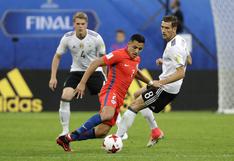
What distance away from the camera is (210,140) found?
1377cm

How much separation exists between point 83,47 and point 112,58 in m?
2.14

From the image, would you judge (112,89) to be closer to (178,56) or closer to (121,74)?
(121,74)

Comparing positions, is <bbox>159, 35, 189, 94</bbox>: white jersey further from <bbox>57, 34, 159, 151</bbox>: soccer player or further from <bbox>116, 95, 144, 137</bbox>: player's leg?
A: <bbox>57, 34, 159, 151</bbox>: soccer player

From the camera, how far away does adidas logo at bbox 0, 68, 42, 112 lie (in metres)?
21.7

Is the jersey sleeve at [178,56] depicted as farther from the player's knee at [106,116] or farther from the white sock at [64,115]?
the white sock at [64,115]

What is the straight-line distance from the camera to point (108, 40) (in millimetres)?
22672

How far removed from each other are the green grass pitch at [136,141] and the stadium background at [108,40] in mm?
1492

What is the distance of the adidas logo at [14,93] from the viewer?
2172 cm

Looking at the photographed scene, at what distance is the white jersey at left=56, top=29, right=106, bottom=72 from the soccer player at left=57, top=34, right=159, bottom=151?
1765mm

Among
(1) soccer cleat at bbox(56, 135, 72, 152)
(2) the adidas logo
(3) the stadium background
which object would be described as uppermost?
(1) soccer cleat at bbox(56, 135, 72, 152)

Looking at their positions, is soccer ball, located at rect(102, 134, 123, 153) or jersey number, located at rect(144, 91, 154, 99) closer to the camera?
soccer ball, located at rect(102, 134, 123, 153)

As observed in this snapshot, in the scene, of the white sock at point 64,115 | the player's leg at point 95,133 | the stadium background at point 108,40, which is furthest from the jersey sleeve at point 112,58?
the stadium background at point 108,40

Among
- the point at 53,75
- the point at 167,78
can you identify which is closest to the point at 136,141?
the point at 53,75

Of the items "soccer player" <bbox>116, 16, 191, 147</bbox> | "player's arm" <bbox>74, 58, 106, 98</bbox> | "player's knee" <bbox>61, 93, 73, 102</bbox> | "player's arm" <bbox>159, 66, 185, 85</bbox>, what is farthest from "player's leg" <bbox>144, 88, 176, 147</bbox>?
"player's arm" <bbox>74, 58, 106, 98</bbox>
